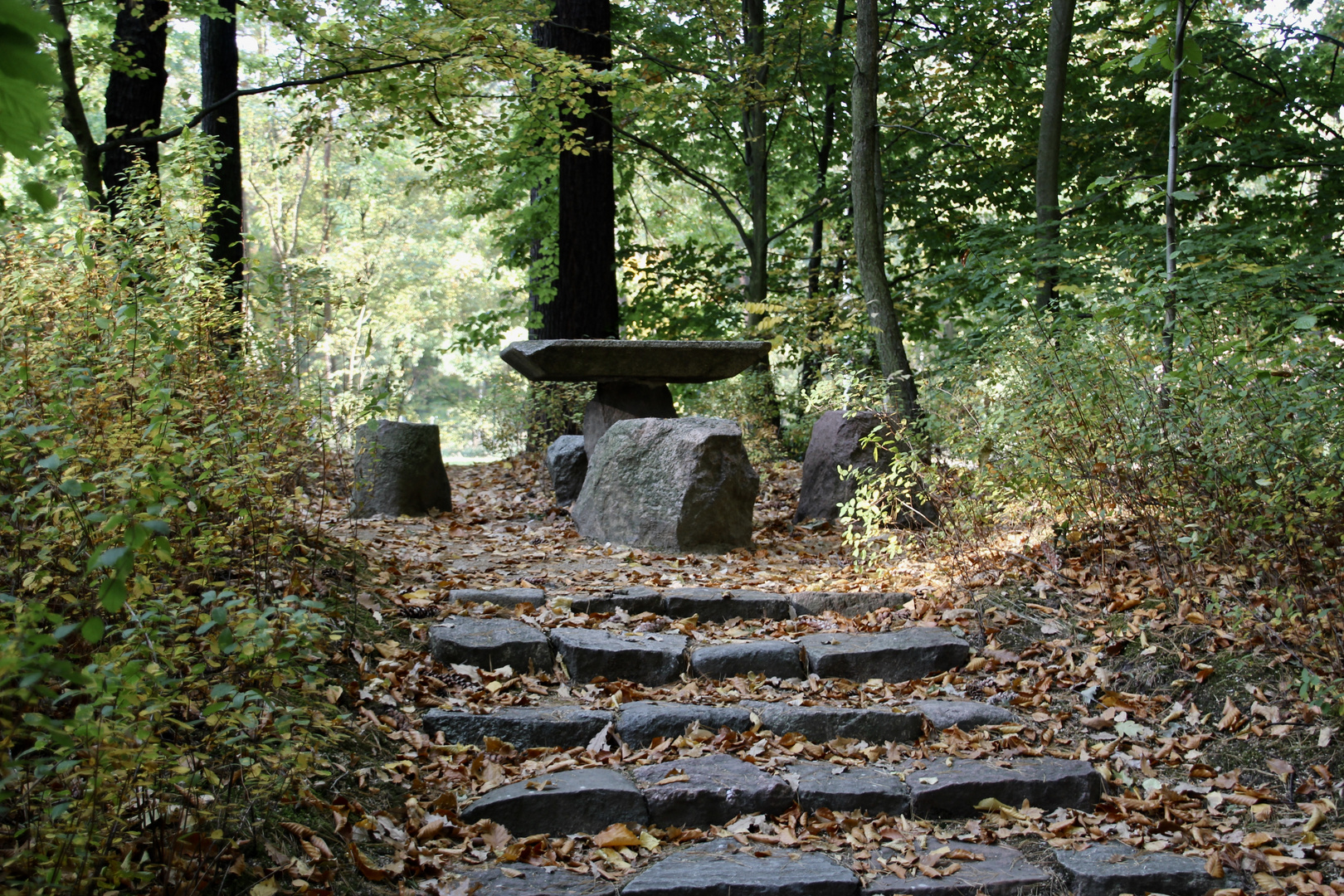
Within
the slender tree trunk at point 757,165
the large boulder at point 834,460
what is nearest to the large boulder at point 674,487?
the large boulder at point 834,460

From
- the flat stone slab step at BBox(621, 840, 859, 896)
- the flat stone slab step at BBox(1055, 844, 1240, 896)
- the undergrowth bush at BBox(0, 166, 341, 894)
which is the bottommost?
the flat stone slab step at BBox(1055, 844, 1240, 896)

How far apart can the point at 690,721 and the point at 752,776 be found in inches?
16.6

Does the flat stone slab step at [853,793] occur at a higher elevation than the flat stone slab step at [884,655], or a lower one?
lower

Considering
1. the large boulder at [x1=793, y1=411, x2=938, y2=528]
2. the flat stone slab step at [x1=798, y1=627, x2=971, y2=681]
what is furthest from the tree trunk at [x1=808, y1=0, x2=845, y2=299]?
the flat stone slab step at [x1=798, y1=627, x2=971, y2=681]

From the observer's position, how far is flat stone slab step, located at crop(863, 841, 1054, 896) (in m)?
2.71

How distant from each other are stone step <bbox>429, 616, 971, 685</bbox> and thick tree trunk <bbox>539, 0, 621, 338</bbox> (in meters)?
4.68

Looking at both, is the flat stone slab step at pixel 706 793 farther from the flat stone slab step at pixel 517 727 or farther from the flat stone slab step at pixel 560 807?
the flat stone slab step at pixel 517 727

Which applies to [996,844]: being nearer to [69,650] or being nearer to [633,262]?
[69,650]

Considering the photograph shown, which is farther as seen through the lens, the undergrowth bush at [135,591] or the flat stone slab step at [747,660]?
the flat stone slab step at [747,660]

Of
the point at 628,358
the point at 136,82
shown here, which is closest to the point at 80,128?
the point at 136,82

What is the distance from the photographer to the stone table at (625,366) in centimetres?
682

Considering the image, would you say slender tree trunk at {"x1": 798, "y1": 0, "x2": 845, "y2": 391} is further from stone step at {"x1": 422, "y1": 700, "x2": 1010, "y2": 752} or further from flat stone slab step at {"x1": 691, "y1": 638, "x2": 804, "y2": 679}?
stone step at {"x1": 422, "y1": 700, "x2": 1010, "y2": 752}

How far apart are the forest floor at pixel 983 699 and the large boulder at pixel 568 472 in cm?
183

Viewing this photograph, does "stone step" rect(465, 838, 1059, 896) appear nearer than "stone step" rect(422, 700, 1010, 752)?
Yes
